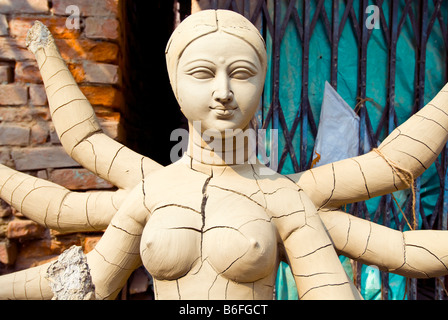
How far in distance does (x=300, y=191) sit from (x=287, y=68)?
1399 mm

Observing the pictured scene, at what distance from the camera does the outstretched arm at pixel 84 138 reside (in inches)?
51.9

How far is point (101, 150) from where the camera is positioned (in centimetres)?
133

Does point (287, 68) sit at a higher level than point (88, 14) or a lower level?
lower

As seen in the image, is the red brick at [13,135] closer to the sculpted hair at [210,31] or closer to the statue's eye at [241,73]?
the sculpted hair at [210,31]

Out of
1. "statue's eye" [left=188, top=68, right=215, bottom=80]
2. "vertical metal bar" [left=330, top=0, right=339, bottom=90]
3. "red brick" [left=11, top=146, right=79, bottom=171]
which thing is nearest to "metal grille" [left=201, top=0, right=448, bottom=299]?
"vertical metal bar" [left=330, top=0, right=339, bottom=90]

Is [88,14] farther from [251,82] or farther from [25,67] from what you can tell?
[251,82]

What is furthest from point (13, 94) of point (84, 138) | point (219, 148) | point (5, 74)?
point (219, 148)

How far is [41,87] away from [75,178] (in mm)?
536

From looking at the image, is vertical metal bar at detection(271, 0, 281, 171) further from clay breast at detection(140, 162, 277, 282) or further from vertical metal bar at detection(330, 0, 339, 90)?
clay breast at detection(140, 162, 277, 282)

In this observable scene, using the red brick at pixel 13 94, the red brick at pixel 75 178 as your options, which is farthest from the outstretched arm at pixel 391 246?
the red brick at pixel 13 94

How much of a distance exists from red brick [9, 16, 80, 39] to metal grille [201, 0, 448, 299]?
2.91 feet

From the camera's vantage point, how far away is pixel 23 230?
2.05m

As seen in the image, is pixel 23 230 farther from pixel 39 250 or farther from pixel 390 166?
pixel 390 166
